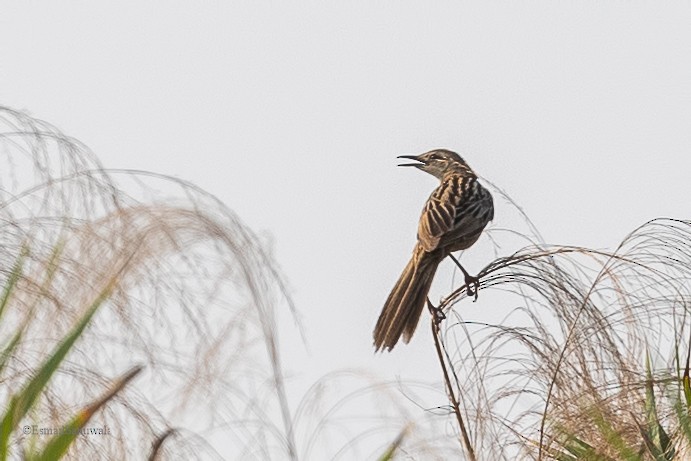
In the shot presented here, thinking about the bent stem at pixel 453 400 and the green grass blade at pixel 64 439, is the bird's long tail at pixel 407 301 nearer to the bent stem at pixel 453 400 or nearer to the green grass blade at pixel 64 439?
the bent stem at pixel 453 400

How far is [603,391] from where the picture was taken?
5.31m

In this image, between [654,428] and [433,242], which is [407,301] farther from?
[654,428]

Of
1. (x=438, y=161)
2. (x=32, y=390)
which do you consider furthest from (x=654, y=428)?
(x=438, y=161)

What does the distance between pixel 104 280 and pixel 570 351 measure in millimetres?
2218

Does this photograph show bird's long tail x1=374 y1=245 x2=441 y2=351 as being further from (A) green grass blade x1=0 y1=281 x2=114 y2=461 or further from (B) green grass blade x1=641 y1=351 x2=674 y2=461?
(A) green grass blade x1=0 y1=281 x2=114 y2=461

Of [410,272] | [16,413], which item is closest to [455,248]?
[410,272]

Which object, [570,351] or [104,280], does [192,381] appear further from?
[570,351]

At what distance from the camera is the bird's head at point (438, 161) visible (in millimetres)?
10438

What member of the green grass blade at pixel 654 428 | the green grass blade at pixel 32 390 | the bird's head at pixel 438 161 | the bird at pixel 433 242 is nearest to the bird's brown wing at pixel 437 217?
the bird at pixel 433 242

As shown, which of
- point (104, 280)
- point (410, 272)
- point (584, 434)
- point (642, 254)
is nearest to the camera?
point (104, 280)

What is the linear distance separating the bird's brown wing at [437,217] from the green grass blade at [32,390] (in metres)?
5.23

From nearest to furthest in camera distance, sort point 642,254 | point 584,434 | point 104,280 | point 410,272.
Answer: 1. point 104,280
2. point 642,254
3. point 584,434
4. point 410,272

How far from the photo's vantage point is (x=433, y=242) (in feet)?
26.7

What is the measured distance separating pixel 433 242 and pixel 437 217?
31 centimetres
